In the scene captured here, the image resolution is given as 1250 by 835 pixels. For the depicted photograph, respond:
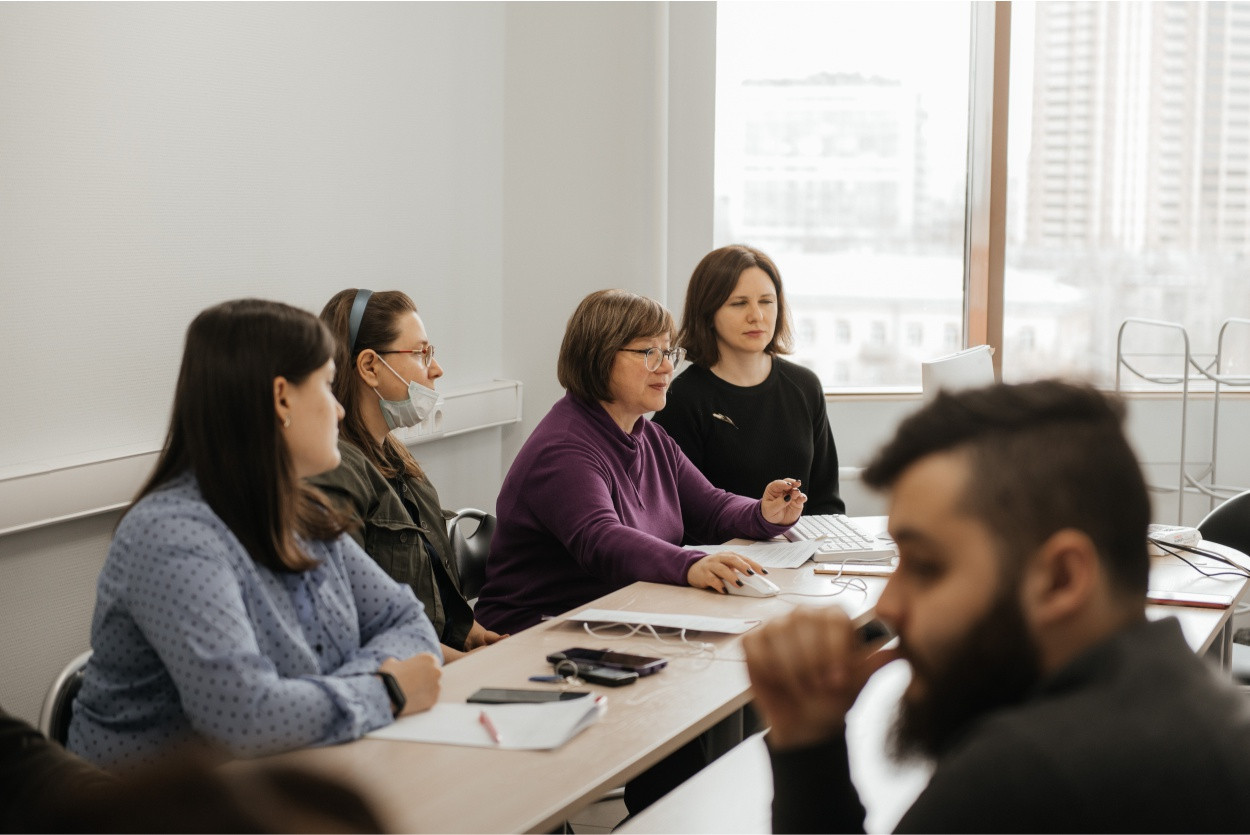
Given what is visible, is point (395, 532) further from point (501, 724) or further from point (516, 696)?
point (501, 724)

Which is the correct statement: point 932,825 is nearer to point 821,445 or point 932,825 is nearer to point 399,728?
point 399,728

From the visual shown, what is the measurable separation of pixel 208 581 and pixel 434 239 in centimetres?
268

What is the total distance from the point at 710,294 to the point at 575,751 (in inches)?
83.7

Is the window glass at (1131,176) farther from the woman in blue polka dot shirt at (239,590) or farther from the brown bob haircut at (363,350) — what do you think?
the woman in blue polka dot shirt at (239,590)

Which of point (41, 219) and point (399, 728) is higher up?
point (41, 219)

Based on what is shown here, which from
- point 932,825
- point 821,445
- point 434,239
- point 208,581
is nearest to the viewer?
point 932,825

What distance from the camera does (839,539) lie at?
2.88 m

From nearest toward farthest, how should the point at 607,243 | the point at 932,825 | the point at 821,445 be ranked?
the point at 932,825
the point at 821,445
the point at 607,243

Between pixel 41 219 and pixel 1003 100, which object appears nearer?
pixel 41 219

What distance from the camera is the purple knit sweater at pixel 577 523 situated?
2521 millimetres

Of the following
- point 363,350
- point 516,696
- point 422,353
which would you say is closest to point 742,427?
point 422,353

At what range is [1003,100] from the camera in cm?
496

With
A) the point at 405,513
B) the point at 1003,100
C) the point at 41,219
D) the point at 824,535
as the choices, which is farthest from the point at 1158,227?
the point at 41,219

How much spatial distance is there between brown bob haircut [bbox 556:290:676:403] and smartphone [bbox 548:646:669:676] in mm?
931
